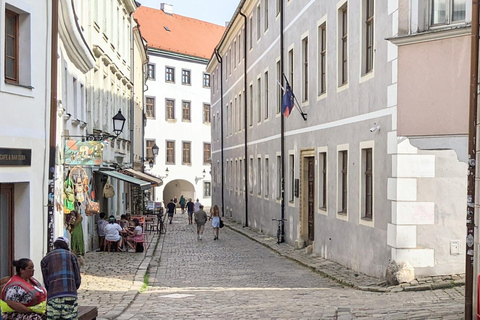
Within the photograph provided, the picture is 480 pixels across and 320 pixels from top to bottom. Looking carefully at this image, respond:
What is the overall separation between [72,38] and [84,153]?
108 inches

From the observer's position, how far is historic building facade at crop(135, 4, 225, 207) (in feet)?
183

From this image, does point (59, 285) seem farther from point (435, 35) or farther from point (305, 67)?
point (305, 67)

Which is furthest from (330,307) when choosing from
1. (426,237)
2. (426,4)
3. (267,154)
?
(267,154)

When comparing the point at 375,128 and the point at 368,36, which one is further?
the point at 368,36

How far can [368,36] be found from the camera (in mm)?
14414

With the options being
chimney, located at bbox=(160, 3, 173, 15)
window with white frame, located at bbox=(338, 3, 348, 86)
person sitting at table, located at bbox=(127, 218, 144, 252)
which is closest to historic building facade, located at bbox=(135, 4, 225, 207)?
chimney, located at bbox=(160, 3, 173, 15)

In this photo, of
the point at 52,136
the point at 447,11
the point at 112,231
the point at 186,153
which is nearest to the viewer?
the point at 447,11

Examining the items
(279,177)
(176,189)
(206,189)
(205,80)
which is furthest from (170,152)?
(279,177)

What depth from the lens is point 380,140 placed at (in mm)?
13219

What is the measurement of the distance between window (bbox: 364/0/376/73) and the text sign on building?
762 centimetres

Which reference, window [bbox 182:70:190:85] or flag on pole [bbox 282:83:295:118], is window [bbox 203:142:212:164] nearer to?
window [bbox 182:70:190:85]

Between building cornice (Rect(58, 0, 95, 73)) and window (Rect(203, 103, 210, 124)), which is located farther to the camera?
window (Rect(203, 103, 210, 124))

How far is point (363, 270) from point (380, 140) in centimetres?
303

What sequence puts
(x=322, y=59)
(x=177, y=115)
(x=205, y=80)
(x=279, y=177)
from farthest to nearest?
(x=205, y=80) → (x=177, y=115) → (x=279, y=177) → (x=322, y=59)
